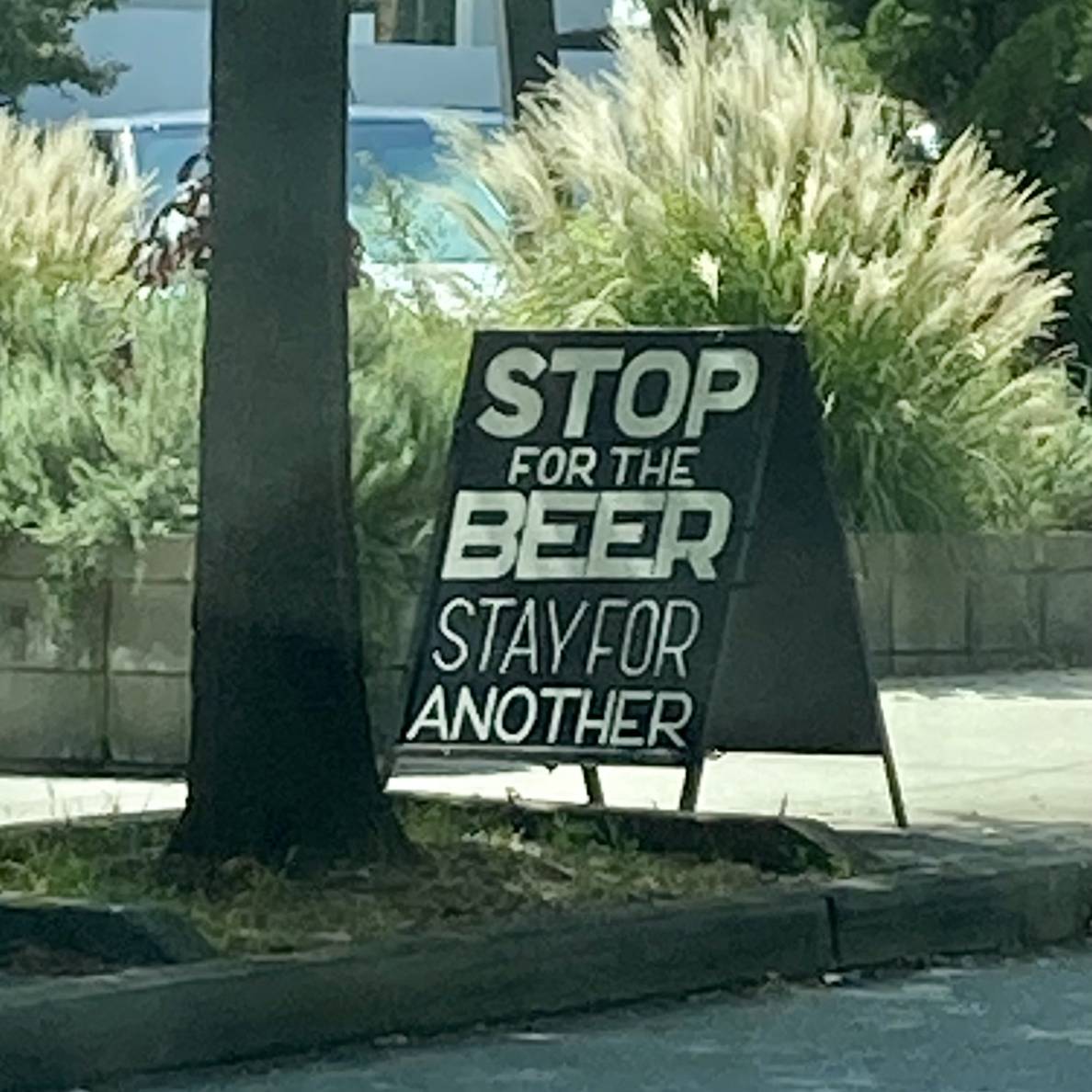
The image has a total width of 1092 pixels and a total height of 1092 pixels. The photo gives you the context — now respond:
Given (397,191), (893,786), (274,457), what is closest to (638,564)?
(893,786)

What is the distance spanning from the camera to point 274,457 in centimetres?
779

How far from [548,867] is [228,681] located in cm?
97

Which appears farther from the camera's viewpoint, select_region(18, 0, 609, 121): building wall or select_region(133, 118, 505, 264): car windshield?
select_region(18, 0, 609, 121): building wall

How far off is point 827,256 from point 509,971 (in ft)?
19.6

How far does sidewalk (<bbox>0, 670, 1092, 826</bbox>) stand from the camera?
965 cm

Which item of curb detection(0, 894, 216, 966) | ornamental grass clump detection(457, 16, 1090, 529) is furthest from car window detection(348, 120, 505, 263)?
curb detection(0, 894, 216, 966)

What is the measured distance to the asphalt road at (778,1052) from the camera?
6.83 metres

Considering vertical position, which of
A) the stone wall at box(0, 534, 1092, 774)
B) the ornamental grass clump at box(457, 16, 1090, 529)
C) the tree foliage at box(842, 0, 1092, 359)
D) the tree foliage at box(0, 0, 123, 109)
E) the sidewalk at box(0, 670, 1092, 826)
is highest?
the tree foliage at box(0, 0, 123, 109)

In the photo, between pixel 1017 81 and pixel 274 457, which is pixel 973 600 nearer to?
pixel 1017 81

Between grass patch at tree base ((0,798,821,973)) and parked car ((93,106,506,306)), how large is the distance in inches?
174

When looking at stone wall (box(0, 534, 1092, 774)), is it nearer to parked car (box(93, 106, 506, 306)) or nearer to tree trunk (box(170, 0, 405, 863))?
tree trunk (box(170, 0, 405, 863))

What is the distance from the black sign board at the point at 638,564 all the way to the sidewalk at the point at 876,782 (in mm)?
728

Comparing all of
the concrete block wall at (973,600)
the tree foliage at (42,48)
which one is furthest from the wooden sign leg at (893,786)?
the tree foliage at (42,48)

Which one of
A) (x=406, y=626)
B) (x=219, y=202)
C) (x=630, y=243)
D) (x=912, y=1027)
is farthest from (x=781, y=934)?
(x=630, y=243)
